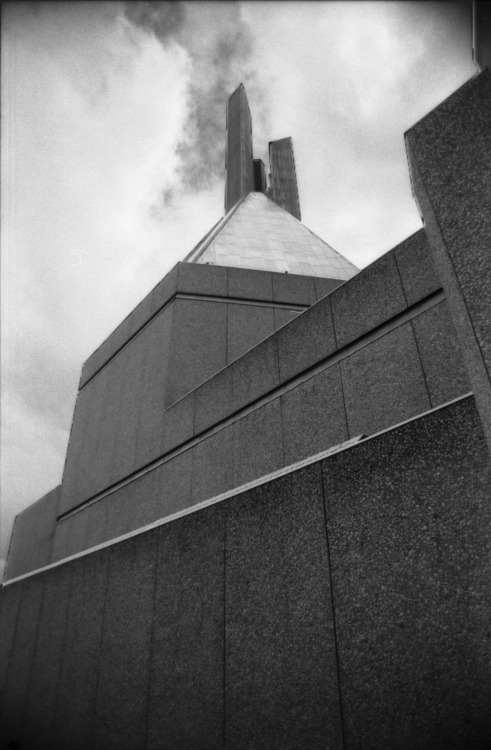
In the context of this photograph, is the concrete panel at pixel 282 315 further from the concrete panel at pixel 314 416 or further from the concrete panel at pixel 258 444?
the concrete panel at pixel 314 416

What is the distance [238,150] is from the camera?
35625 millimetres

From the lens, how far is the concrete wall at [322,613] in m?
2.90

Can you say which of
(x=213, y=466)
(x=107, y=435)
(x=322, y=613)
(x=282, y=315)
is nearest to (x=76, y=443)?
(x=107, y=435)

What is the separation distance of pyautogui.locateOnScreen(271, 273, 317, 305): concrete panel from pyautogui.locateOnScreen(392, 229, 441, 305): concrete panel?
19.6 feet

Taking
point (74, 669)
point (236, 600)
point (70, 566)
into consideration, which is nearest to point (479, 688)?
point (236, 600)

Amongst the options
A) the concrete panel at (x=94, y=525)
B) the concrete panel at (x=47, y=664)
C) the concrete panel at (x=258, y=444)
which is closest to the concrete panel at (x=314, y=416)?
the concrete panel at (x=258, y=444)

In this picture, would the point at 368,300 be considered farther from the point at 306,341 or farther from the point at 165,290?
the point at 165,290

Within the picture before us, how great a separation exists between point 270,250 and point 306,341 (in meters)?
10.8

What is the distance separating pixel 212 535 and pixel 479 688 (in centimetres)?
257

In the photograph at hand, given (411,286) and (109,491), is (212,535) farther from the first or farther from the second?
(109,491)

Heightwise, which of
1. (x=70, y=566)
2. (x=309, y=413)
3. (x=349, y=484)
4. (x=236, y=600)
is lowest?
(x=236, y=600)

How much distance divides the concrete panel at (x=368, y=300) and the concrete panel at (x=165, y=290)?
20.7ft

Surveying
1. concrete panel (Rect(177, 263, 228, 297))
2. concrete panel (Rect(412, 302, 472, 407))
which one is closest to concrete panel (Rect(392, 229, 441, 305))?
concrete panel (Rect(412, 302, 472, 407))

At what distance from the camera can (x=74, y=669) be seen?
6.29 meters
